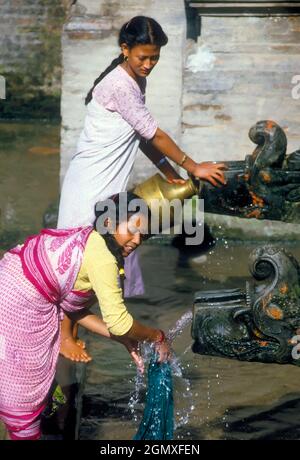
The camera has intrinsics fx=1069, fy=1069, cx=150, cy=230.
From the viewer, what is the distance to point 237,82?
761 cm

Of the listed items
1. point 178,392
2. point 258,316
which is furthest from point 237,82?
point 258,316

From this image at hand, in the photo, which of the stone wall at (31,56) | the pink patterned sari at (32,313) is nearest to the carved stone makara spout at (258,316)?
the pink patterned sari at (32,313)

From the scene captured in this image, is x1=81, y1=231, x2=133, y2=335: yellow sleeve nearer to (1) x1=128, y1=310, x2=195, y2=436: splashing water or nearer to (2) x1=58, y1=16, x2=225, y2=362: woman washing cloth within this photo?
(1) x1=128, y1=310, x2=195, y2=436: splashing water

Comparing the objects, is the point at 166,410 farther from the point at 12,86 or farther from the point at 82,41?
the point at 12,86

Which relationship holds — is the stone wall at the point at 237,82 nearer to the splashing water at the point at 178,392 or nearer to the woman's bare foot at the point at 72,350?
the splashing water at the point at 178,392

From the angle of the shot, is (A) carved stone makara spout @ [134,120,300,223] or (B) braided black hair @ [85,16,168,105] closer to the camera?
(A) carved stone makara spout @ [134,120,300,223]

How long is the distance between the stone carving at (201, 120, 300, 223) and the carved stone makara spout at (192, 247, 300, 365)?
0.21 meters

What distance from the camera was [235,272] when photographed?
743 centimetres

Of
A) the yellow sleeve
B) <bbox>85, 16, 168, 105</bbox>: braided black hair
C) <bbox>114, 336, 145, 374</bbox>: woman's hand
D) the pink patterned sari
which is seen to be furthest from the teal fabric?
<bbox>85, 16, 168, 105</bbox>: braided black hair

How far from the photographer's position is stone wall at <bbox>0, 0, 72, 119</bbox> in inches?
466

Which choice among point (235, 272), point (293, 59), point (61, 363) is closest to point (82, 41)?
point (293, 59)

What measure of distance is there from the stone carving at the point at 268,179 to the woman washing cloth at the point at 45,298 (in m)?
0.78

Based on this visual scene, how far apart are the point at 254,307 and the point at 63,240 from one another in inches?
43.7

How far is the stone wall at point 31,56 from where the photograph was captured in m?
11.8
